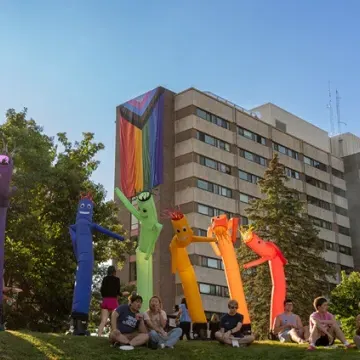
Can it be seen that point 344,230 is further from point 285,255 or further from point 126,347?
point 126,347

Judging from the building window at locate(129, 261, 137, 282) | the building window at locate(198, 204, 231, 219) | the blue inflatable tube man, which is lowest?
the blue inflatable tube man

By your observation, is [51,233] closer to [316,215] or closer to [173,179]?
[173,179]

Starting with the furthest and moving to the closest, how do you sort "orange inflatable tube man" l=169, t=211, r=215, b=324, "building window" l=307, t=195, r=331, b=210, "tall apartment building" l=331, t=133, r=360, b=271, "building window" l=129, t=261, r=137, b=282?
1. "tall apartment building" l=331, t=133, r=360, b=271
2. "building window" l=307, t=195, r=331, b=210
3. "building window" l=129, t=261, r=137, b=282
4. "orange inflatable tube man" l=169, t=211, r=215, b=324

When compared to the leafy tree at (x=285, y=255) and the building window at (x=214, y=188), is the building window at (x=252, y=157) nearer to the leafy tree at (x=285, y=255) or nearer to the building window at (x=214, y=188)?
the building window at (x=214, y=188)

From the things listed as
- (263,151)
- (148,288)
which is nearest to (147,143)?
(263,151)

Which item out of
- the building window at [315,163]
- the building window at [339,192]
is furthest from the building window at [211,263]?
the building window at [339,192]

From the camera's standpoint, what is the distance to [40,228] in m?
23.2

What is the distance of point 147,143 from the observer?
172 feet

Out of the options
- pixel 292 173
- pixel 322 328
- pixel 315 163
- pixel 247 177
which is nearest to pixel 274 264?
pixel 322 328

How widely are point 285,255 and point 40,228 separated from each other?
13662 mm

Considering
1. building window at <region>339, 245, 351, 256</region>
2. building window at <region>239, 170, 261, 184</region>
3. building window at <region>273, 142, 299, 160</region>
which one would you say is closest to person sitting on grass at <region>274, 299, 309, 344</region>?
building window at <region>239, 170, 261, 184</region>

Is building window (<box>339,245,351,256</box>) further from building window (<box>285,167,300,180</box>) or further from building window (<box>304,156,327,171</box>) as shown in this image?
building window (<box>285,167,300,180</box>)

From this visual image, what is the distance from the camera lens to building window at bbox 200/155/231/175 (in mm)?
53094

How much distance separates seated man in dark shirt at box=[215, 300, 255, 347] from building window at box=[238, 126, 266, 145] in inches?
1754
